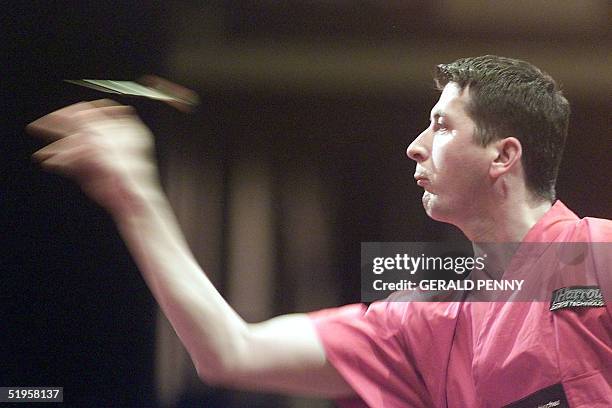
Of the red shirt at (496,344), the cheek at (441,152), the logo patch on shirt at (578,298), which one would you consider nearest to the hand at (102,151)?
the red shirt at (496,344)

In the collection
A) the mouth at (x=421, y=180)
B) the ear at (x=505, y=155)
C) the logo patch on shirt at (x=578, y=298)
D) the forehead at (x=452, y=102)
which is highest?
the forehead at (x=452, y=102)

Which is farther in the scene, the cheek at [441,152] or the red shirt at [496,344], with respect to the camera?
the cheek at [441,152]

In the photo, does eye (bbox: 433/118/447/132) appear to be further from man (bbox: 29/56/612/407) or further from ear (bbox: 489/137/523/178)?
ear (bbox: 489/137/523/178)

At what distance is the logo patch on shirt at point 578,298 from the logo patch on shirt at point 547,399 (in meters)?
0.16

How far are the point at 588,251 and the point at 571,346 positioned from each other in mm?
207

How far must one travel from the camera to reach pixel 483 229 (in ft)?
5.51

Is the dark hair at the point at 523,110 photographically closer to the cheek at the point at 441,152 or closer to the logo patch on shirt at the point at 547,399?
the cheek at the point at 441,152

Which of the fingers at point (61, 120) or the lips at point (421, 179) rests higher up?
the fingers at point (61, 120)

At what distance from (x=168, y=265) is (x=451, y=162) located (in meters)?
0.62

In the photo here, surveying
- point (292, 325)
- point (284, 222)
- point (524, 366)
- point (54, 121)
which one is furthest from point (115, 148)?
point (524, 366)

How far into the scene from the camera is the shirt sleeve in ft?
5.32

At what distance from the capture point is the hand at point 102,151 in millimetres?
1684

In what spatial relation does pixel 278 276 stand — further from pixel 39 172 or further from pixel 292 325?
pixel 39 172

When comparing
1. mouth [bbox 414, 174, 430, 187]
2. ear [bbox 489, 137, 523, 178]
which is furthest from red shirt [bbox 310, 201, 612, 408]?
mouth [bbox 414, 174, 430, 187]
